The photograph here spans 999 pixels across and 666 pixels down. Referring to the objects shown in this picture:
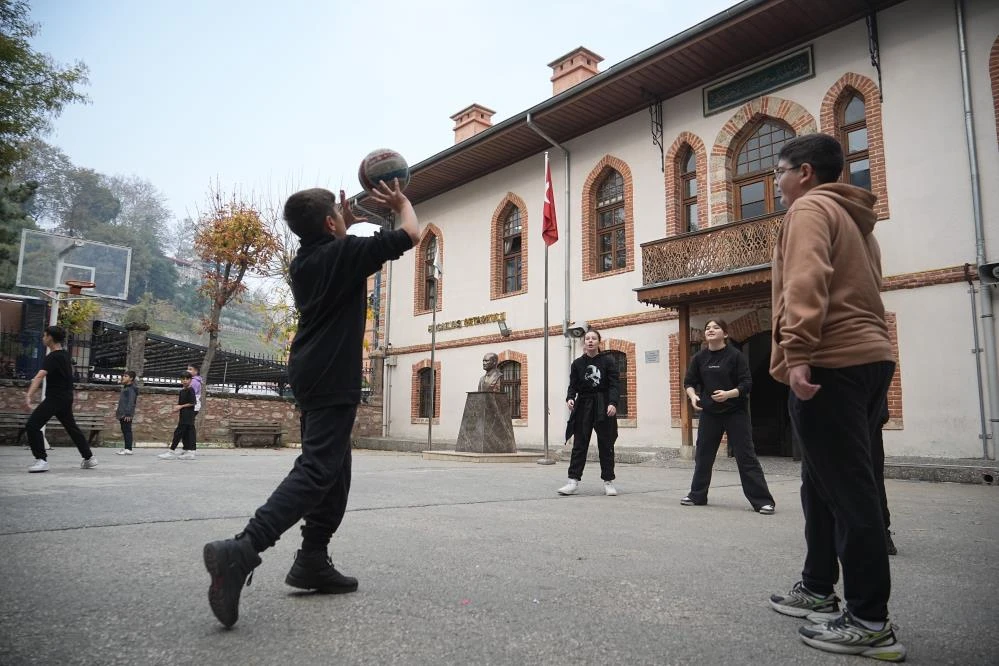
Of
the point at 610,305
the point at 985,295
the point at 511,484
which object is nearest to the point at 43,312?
the point at 610,305

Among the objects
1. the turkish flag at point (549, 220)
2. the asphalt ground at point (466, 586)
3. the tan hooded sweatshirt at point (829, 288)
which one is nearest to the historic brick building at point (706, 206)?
the turkish flag at point (549, 220)

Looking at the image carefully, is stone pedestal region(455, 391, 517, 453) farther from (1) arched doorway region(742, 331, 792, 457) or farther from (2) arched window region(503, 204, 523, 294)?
(1) arched doorway region(742, 331, 792, 457)

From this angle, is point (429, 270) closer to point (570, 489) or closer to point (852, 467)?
point (570, 489)

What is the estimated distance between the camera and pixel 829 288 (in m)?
2.66

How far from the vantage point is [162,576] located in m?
3.11

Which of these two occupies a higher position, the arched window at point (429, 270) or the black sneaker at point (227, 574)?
the arched window at point (429, 270)

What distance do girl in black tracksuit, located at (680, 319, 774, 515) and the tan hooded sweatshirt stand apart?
392cm

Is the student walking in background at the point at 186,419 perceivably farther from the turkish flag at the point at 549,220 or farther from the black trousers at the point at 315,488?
the black trousers at the point at 315,488

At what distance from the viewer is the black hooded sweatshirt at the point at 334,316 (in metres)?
2.90

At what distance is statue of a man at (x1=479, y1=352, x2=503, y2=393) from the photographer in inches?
554

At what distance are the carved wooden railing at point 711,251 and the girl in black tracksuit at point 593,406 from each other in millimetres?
6590

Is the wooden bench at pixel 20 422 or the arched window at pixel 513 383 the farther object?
the arched window at pixel 513 383

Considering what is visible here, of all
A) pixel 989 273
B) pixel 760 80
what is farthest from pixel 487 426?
pixel 760 80

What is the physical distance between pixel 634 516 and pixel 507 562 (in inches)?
91.3
